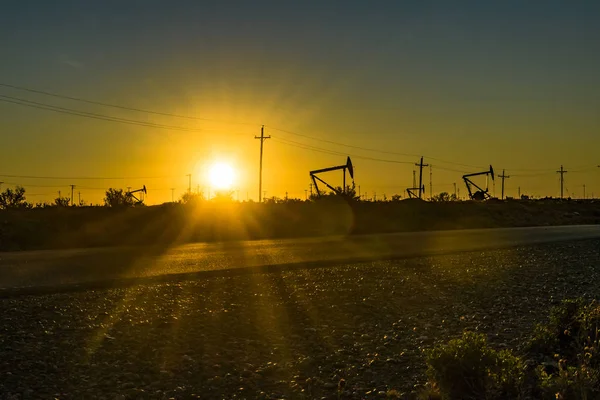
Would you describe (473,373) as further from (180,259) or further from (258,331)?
(180,259)

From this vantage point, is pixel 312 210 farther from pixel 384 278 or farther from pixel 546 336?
pixel 546 336

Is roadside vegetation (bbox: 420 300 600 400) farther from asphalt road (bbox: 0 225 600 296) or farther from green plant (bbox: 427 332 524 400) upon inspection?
asphalt road (bbox: 0 225 600 296)

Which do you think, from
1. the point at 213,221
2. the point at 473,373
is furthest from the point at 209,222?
the point at 473,373

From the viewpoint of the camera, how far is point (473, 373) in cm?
623

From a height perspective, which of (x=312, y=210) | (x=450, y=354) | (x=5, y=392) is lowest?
(x=5, y=392)

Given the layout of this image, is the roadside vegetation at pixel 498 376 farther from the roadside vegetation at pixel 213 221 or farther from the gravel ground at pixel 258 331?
the roadside vegetation at pixel 213 221

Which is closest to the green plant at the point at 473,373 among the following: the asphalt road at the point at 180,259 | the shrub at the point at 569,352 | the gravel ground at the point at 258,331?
the shrub at the point at 569,352

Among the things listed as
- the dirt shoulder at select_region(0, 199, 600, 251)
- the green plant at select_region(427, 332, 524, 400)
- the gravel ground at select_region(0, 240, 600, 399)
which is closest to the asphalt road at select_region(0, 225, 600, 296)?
the gravel ground at select_region(0, 240, 600, 399)

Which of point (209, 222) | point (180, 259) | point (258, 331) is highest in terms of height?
point (209, 222)

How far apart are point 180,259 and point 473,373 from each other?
13.0 m

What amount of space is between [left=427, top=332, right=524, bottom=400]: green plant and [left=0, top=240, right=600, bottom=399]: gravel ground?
0.55 meters

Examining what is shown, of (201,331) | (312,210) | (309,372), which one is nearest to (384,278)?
(201,331)

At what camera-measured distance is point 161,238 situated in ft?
94.1

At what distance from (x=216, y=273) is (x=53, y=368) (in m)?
7.47
